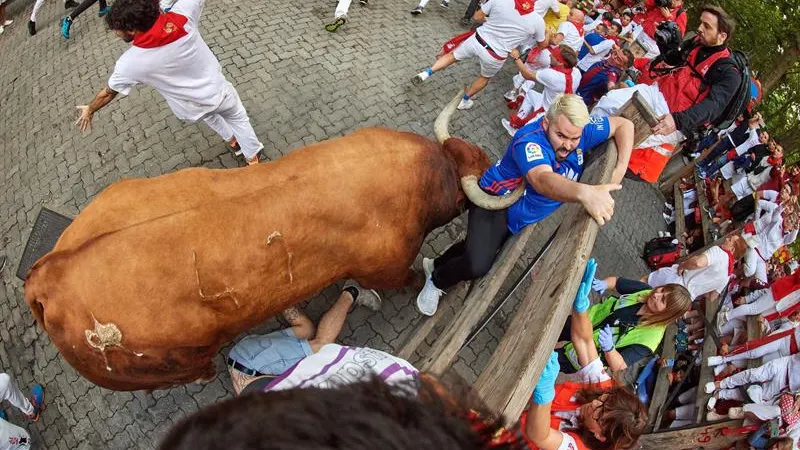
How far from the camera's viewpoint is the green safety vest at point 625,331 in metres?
4.47

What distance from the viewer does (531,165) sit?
347 cm

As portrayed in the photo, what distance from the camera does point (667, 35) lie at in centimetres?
641

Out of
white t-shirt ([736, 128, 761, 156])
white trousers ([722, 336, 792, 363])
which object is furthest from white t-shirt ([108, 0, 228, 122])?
white t-shirt ([736, 128, 761, 156])

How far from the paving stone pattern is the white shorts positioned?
0.79 metres

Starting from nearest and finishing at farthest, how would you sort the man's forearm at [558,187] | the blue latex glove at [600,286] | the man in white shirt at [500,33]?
the man's forearm at [558,187], the blue latex glove at [600,286], the man in white shirt at [500,33]

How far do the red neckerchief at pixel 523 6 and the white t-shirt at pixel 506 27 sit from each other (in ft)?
0.12

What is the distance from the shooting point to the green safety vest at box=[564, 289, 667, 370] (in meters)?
4.47

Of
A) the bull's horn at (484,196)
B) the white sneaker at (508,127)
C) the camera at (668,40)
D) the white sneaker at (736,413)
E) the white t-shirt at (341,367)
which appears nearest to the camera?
the white t-shirt at (341,367)

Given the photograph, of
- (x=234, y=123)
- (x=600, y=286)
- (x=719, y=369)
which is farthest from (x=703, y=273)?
(x=234, y=123)

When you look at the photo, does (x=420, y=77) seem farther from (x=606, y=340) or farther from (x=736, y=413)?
(x=736, y=413)

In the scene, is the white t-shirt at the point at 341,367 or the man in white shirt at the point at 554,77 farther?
the man in white shirt at the point at 554,77

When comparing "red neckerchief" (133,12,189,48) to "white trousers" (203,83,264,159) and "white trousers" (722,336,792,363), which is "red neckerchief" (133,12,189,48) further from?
"white trousers" (722,336,792,363)

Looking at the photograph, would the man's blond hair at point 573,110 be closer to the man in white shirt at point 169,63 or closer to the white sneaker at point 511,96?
the man in white shirt at point 169,63

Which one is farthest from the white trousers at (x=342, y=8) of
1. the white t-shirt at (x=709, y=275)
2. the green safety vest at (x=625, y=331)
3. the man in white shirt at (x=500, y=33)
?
the white t-shirt at (x=709, y=275)
